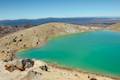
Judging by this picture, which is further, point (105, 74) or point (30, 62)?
point (105, 74)

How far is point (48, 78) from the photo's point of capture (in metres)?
49.4

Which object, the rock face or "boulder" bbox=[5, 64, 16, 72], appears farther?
the rock face

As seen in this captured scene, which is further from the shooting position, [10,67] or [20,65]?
[20,65]

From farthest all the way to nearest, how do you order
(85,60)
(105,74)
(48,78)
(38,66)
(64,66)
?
(85,60) < (64,66) < (105,74) < (38,66) < (48,78)

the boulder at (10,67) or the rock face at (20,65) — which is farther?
the rock face at (20,65)

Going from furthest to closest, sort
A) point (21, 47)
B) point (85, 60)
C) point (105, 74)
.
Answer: point (21, 47) < point (85, 60) < point (105, 74)

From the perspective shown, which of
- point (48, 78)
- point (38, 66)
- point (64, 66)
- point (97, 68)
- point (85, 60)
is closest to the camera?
point (48, 78)

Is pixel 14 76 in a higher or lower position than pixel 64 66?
higher

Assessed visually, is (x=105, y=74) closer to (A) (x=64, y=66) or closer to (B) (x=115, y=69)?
(B) (x=115, y=69)

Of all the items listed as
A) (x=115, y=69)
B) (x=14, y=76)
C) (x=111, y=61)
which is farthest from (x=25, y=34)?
(x=14, y=76)

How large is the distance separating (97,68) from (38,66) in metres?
32.1

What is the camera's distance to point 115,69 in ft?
264

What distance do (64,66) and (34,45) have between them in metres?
72.8

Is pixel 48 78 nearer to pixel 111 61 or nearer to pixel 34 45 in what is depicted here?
pixel 111 61
